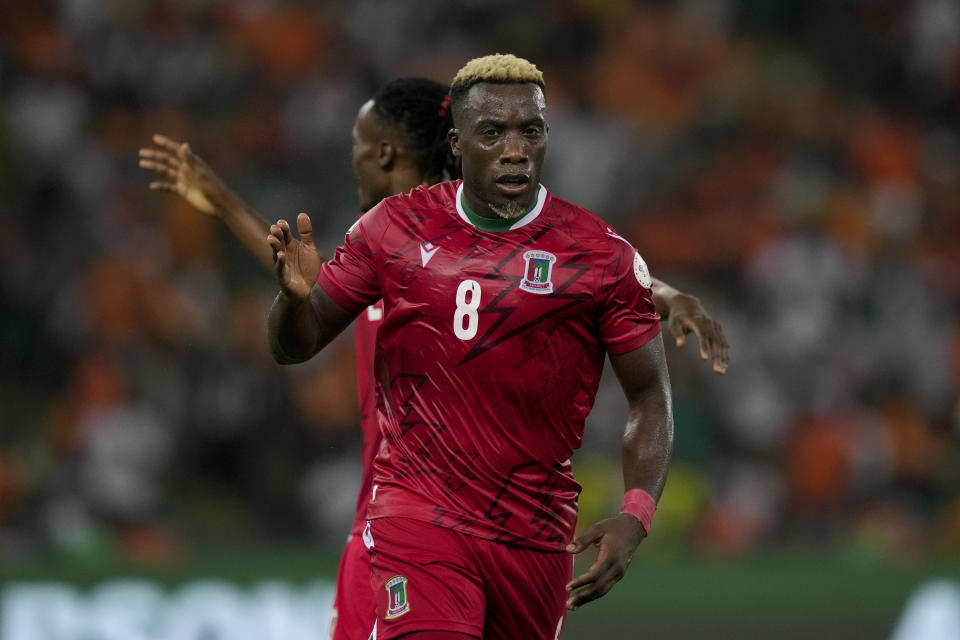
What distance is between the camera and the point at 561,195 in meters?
11.4

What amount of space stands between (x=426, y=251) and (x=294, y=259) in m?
0.38

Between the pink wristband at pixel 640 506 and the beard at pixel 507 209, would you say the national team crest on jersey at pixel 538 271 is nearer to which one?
the beard at pixel 507 209

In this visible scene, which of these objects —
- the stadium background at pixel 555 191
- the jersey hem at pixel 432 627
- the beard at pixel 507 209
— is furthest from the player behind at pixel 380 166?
the stadium background at pixel 555 191

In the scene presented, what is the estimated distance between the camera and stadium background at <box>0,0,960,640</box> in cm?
879

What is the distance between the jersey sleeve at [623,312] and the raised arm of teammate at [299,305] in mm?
757

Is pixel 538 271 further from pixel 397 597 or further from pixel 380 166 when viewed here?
pixel 380 166

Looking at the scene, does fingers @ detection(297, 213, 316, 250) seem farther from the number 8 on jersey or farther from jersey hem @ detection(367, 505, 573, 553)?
jersey hem @ detection(367, 505, 573, 553)

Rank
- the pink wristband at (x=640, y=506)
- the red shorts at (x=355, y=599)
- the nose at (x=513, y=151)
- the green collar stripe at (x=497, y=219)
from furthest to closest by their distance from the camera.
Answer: the red shorts at (x=355, y=599) → the green collar stripe at (x=497, y=219) → the nose at (x=513, y=151) → the pink wristband at (x=640, y=506)

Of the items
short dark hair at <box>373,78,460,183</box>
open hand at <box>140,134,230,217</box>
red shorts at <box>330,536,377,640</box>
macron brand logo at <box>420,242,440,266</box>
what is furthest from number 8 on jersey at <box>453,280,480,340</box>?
open hand at <box>140,134,230,217</box>

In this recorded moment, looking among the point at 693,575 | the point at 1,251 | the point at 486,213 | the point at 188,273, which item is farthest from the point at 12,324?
the point at 486,213

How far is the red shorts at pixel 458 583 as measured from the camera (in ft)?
13.4

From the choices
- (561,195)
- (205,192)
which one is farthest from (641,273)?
(561,195)

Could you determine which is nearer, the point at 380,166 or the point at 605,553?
the point at 605,553

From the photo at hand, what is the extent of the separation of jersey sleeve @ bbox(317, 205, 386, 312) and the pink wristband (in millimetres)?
958
